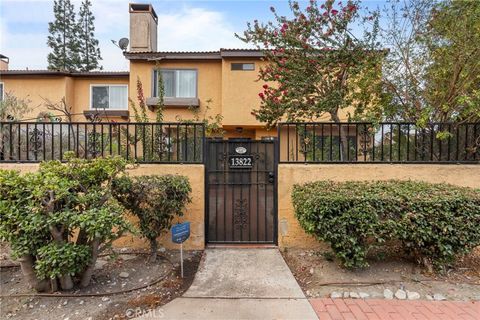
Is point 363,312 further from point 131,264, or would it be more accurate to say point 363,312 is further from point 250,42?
point 250,42

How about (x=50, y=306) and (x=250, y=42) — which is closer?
(x=50, y=306)

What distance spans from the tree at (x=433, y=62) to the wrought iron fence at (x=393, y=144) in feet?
1.02

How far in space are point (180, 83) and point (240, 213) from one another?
8.28 m

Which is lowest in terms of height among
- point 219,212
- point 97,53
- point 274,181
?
point 219,212

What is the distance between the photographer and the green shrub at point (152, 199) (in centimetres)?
394

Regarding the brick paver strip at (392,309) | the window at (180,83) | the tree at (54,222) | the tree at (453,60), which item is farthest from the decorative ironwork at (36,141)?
the window at (180,83)

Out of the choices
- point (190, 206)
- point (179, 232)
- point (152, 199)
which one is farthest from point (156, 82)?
point (179, 232)

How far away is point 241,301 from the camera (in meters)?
3.22

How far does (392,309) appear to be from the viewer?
311 centimetres

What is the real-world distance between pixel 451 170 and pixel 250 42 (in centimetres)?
484

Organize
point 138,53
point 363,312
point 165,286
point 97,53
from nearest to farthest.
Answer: point 363,312 < point 165,286 < point 138,53 < point 97,53

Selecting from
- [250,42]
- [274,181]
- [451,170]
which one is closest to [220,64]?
[250,42]

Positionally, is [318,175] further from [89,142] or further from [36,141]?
[36,141]

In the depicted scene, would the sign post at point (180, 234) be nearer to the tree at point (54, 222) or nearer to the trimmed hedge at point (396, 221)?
the tree at point (54, 222)
